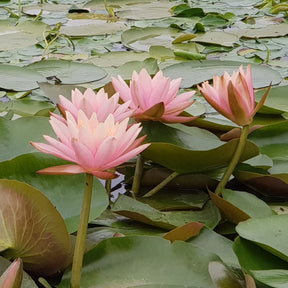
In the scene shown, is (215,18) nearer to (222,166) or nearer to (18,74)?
(18,74)

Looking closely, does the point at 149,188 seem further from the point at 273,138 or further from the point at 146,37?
the point at 146,37

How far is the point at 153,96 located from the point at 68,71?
0.88 m

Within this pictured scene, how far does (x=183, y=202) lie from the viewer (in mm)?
900

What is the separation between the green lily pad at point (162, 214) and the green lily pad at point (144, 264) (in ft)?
0.41

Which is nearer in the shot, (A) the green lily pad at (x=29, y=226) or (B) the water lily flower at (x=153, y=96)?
(A) the green lily pad at (x=29, y=226)

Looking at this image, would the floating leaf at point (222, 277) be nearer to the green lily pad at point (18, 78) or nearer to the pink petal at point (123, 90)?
the pink petal at point (123, 90)

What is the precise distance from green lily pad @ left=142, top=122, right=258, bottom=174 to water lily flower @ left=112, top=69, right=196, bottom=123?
0.04 meters

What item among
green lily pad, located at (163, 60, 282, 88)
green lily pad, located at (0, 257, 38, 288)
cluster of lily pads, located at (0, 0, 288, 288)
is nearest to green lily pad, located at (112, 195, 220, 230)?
cluster of lily pads, located at (0, 0, 288, 288)

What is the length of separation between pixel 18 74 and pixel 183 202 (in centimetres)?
87

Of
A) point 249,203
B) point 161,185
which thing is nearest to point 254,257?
point 249,203

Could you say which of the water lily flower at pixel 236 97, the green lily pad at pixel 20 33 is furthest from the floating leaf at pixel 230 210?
the green lily pad at pixel 20 33

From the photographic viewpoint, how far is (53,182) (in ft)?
2.51

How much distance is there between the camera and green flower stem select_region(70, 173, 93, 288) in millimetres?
572

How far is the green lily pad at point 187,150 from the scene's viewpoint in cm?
84
